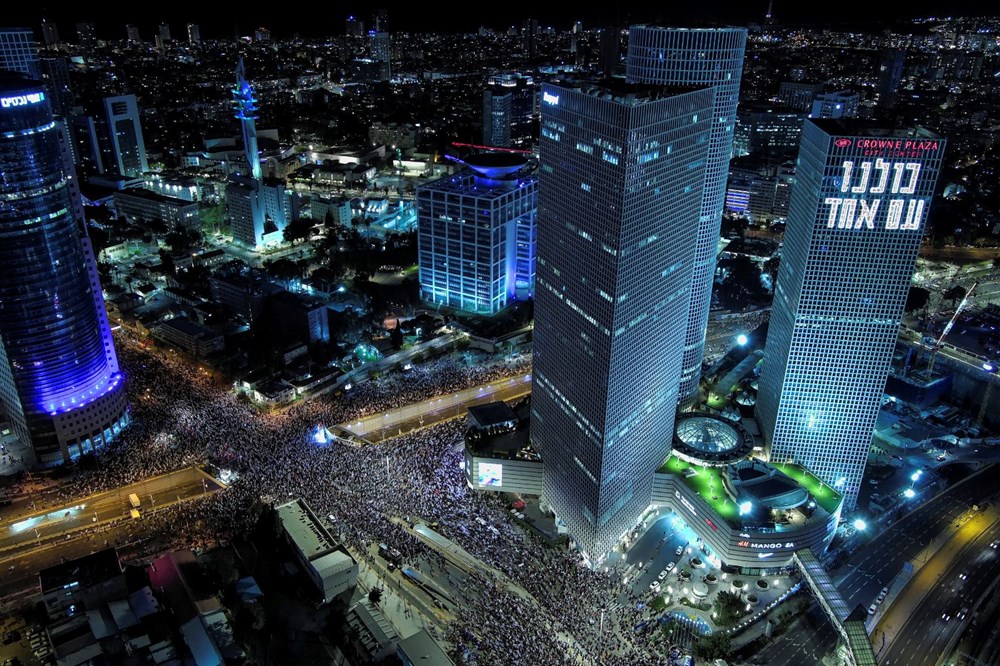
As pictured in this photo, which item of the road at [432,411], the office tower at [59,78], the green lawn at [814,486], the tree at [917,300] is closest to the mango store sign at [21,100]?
the road at [432,411]

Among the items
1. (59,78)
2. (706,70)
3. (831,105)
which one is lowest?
(831,105)

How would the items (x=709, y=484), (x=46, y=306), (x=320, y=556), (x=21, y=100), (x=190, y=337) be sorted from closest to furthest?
(x=320, y=556) → (x=21, y=100) → (x=709, y=484) → (x=46, y=306) → (x=190, y=337)

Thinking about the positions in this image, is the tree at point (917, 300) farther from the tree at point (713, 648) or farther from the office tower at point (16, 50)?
the office tower at point (16, 50)

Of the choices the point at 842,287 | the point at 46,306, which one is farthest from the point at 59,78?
the point at 842,287

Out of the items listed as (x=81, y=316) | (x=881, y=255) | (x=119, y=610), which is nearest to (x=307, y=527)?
(x=119, y=610)

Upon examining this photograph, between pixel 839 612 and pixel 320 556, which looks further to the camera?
pixel 320 556

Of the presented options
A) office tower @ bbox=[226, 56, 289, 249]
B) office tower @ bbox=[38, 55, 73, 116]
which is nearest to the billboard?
office tower @ bbox=[226, 56, 289, 249]

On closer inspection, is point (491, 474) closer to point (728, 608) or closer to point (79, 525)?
point (728, 608)
